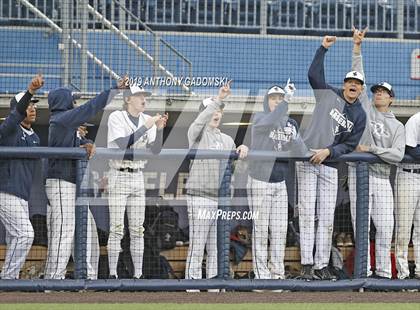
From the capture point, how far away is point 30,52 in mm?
12180

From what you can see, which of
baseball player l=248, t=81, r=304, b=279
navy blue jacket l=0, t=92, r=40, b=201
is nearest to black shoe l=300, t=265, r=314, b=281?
baseball player l=248, t=81, r=304, b=279

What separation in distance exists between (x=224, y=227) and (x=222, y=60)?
393 cm

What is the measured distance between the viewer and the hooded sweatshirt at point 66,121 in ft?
28.8

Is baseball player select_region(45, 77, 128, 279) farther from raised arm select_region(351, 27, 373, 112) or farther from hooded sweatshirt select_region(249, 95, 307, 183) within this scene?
raised arm select_region(351, 27, 373, 112)

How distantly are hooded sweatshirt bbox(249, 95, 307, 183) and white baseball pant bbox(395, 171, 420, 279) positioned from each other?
0.96 m

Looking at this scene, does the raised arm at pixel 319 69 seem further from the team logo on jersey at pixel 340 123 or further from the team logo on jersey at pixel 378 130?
the team logo on jersey at pixel 378 130

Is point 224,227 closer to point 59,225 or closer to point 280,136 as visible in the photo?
point 280,136

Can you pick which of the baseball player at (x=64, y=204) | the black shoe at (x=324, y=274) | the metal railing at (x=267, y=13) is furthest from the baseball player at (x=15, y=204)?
the metal railing at (x=267, y=13)

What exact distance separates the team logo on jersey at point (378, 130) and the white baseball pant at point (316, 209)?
0.73m

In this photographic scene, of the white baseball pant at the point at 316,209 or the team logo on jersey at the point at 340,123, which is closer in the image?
the white baseball pant at the point at 316,209

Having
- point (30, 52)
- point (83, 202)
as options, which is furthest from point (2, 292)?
point (30, 52)

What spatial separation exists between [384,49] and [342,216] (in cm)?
476

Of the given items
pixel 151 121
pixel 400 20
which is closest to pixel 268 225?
pixel 151 121

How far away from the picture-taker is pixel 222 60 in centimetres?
1246
